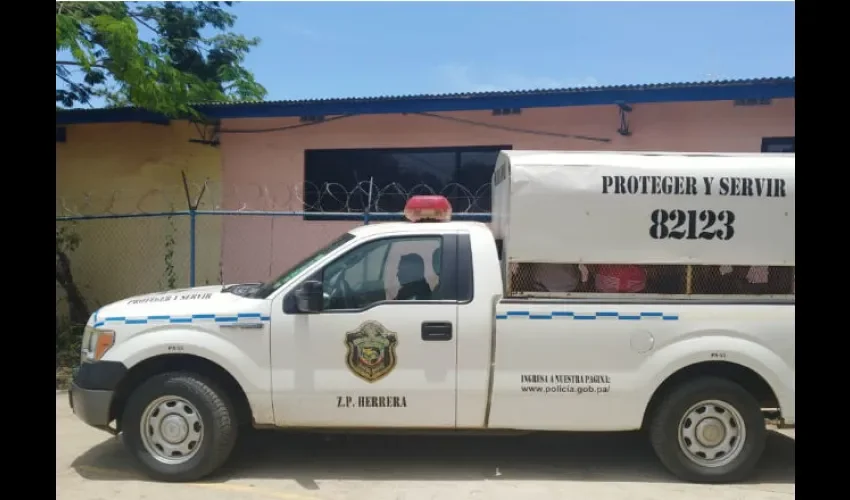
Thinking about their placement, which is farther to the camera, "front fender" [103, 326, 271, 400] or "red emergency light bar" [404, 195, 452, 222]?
"red emergency light bar" [404, 195, 452, 222]

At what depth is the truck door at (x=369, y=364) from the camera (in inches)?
184

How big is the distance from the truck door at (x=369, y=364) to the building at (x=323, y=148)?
4.03 meters

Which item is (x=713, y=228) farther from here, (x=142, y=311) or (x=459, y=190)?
(x=459, y=190)

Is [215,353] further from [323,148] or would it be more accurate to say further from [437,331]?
[323,148]

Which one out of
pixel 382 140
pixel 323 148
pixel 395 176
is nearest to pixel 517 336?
pixel 395 176

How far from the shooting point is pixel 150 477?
482 cm

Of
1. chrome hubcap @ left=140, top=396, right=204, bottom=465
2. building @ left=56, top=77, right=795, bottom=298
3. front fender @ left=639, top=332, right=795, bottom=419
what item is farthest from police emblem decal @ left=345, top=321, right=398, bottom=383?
building @ left=56, top=77, right=795, bottom=298

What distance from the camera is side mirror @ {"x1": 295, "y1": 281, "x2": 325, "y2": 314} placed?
4.62 m

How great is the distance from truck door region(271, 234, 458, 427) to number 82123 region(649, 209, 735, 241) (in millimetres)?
1539

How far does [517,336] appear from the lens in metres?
4.68

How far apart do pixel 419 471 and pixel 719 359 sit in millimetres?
2254

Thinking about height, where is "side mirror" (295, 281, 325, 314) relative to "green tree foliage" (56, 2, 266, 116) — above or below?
below

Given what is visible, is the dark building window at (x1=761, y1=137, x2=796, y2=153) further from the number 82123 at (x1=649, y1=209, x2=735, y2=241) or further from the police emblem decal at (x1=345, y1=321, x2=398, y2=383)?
the police emblem decal at (x1=345, y1=321, x2=398, y2=383)
